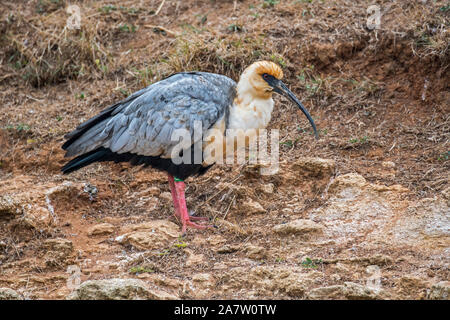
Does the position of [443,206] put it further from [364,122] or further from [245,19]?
[245,19]

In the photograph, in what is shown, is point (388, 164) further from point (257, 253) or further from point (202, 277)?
point (202, 277)

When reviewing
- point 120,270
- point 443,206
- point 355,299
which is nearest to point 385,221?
point 443,206

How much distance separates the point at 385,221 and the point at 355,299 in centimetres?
122

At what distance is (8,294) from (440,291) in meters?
2.97

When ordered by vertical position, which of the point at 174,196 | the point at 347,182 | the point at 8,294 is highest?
the point at 347,182

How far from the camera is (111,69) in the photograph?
8008 mm

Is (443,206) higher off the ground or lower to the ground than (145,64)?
lower

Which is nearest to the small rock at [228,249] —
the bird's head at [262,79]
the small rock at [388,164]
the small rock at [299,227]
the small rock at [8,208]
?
the small rock at [299,227]

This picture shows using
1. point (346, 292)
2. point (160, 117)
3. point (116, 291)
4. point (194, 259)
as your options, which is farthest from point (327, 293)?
point (160, 117)

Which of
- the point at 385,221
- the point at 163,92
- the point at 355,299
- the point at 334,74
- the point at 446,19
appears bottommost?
the point at 355,299

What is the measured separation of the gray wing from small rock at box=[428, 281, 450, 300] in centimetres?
243

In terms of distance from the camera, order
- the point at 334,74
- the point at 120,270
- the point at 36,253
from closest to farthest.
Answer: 1. the point at 120,270
2. the point at 36,253
3. the point at 334,74

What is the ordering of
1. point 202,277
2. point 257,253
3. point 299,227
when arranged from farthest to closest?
1. point 299,227
2. point 257,253
3. point 202,277

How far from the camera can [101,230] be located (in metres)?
5.48
